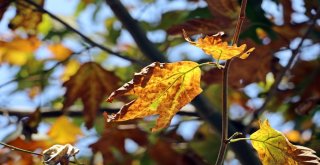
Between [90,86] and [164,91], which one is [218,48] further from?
[90,86]

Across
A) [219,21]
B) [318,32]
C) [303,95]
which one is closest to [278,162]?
[219,21]

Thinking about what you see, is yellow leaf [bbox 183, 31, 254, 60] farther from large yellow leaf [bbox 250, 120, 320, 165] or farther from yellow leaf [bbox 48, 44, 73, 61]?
yellow leaf [bbox 48, 44, 73, 61]

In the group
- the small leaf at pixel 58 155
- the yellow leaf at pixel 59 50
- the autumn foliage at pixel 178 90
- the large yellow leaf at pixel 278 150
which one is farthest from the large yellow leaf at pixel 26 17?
the yellow leaf at pixel 59 50

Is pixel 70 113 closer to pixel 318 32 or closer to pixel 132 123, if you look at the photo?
pixel 132 123

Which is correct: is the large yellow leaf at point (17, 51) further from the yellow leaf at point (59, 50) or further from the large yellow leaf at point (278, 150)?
the large yellow leaf at point (278, 150)

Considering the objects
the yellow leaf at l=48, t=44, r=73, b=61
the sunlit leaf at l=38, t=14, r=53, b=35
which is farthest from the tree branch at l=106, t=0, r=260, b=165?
the yellow leaf at l=48, t=44, r=73, b=61

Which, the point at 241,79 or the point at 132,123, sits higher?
the point at 241,79
